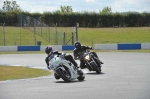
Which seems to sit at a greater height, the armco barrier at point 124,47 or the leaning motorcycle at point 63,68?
the leaning motorcycle at point 63,68

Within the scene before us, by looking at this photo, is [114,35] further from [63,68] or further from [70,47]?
[63,68]

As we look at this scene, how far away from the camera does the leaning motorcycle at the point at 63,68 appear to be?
13648mm

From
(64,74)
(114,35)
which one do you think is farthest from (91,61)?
(114,35)

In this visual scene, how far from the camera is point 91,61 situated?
17203 mm

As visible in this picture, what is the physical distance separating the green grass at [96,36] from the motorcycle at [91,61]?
30187 mm

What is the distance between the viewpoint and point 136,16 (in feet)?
190

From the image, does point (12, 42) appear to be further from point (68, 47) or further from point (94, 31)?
point (94, 31)

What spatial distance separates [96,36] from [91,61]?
43.7m

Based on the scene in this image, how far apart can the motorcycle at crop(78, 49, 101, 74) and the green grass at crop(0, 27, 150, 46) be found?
30.2 metres

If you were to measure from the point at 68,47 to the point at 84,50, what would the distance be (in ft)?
75.3

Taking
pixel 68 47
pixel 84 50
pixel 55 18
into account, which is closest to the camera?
→ pixel 84 50

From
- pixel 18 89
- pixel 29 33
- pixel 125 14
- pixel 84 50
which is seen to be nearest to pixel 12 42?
pixel 29 33

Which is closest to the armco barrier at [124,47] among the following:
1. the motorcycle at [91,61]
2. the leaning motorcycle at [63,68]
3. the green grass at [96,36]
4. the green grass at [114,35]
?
the green grass at [96,36]

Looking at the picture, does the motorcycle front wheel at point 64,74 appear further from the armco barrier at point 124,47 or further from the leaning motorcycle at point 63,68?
the armco barrier at point 124,47
